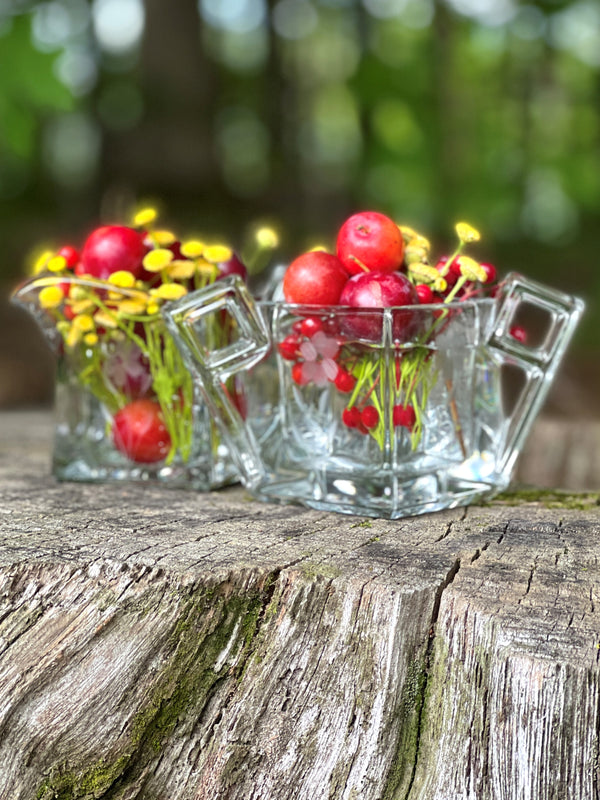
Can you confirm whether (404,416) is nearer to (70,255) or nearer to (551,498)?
(551,498)

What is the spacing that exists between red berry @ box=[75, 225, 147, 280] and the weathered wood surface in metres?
0.47

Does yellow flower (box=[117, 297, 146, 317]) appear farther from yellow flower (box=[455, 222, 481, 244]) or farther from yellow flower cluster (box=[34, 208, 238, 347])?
yellow flower (box=[455, 222, 481, 244])

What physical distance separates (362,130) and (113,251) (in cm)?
369

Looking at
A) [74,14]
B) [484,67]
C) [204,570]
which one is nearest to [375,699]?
[204,570]

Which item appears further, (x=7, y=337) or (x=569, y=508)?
(x=7, y=337)

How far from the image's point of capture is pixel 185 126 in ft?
12.8

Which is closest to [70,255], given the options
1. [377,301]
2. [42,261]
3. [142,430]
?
[42,261]

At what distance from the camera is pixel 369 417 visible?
104 cm

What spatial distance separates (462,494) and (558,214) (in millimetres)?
4731

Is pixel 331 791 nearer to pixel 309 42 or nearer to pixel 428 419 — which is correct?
pixel 428 419

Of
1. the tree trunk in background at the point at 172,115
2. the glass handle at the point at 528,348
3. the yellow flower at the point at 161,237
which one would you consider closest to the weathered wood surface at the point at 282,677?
the glass handle at the point at 528,348

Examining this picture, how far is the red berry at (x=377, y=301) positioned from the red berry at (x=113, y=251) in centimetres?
35

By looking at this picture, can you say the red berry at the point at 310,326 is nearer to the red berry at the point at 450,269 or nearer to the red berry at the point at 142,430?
the red berry at the point at 450,269

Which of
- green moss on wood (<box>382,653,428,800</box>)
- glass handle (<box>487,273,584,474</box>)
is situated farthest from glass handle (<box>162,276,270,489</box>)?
green moss on wood (<box>382,653,428,800</box>)
